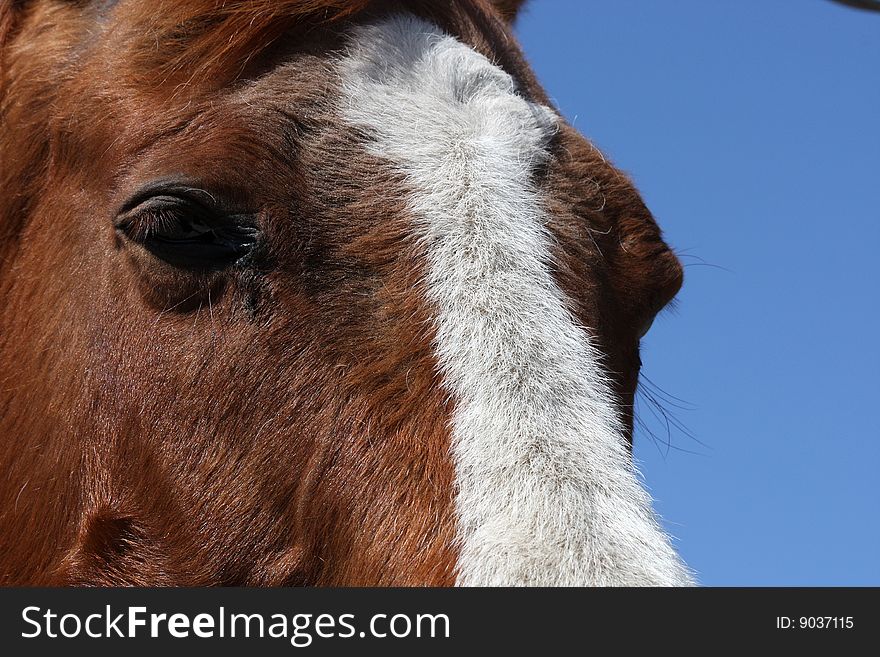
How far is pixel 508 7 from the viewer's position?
4328 mm

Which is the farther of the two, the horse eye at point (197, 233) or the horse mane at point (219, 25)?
the horse mane at point (219, 25)

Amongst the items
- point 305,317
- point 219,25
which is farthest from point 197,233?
point 219,25

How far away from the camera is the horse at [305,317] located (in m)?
2.19

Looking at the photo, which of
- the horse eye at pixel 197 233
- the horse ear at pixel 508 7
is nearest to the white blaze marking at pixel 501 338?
the horse eye at pixel 197 233

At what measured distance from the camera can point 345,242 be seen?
2.52m

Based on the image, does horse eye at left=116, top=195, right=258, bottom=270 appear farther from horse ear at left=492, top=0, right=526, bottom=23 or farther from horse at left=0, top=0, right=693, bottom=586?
horse ear at left=492, top=0, right=526, bottom=23

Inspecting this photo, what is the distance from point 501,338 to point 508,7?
2.46 metres

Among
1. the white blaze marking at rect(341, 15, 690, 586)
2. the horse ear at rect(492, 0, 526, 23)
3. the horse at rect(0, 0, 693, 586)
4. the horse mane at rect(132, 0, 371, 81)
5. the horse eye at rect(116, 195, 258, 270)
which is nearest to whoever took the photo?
the white blaze marking at rect(341, 15, 690, 586)

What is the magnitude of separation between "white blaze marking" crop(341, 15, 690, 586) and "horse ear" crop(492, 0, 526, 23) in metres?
1.32

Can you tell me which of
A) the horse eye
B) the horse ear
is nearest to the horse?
the horse eye

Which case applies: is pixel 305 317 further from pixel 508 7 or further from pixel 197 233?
pixel 508 7

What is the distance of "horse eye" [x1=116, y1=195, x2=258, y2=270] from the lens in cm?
250

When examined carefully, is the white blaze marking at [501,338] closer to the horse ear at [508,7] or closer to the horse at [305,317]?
the horse at [305,317]

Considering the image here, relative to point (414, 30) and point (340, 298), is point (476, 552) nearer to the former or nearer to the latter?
point (340, 298)
